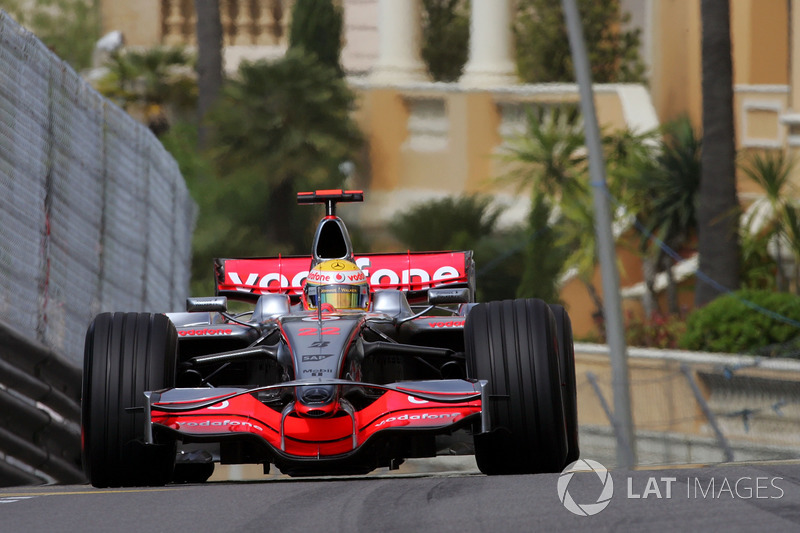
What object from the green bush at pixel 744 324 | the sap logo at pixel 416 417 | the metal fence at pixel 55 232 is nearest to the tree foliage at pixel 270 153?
the green bush at pixel 744 324

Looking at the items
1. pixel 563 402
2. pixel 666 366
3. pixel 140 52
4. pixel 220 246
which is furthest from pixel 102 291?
pixel 140 52

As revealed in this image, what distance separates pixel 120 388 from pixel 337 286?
1863mm

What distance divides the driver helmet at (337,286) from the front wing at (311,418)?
1642 millimetres

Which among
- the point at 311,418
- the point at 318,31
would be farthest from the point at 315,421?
the point at 318,31

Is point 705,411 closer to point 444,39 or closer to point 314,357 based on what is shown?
point 314,357

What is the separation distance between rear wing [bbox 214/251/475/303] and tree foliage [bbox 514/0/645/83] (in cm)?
2374

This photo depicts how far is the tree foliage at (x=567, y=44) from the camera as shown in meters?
35.0

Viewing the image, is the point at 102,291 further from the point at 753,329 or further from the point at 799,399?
the point at 753,329

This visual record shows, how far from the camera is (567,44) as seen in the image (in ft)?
115

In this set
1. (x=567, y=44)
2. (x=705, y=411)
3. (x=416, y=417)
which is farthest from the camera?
(x=567, y=44)

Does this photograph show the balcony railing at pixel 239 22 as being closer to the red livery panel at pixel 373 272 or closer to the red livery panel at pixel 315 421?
the red livery panel at pixel 373 272

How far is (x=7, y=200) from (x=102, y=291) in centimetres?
253

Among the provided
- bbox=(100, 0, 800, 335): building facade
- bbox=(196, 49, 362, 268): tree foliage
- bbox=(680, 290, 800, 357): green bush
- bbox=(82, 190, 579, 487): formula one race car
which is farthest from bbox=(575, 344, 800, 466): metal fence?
bbox=(196, 49, 362, 268): tree foliage

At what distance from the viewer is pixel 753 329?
70.0 ft
